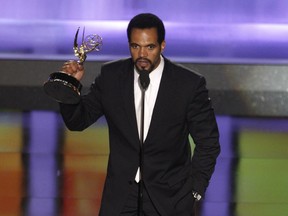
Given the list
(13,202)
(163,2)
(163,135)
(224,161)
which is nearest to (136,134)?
(163,135)

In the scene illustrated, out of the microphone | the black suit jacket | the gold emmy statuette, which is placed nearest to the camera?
the microphone

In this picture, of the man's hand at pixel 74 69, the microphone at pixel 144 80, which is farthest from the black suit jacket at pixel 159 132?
the microphone at pixel 144 80

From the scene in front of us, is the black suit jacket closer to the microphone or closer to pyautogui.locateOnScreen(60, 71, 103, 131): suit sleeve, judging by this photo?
pyautogui.locateOnScreen(60, 71, 103, 131): suit sleeve

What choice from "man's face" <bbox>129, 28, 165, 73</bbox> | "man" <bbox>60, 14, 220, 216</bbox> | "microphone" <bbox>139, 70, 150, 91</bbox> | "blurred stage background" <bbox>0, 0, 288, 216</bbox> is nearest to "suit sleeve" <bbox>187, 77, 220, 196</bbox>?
"man" <bbox>60, 14, 220, 216</bbox>

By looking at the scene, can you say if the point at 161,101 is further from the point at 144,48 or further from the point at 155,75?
the point at 144,48

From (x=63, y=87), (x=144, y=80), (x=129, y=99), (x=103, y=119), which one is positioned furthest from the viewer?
(x=103, y=119)

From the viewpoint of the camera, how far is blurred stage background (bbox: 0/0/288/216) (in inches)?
207

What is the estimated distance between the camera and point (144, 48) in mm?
2984

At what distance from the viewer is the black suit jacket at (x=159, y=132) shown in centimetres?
308

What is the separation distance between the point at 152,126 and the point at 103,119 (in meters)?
4.55

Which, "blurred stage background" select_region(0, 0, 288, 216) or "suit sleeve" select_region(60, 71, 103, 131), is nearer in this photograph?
"suit sleeve" select_region(60, 71, 103, 131)

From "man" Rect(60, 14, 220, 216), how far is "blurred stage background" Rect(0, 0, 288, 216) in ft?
5.53

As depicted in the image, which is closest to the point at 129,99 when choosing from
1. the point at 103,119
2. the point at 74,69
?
the point at 74,69

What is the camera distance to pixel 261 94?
8.03m
